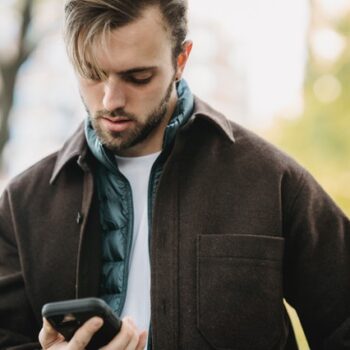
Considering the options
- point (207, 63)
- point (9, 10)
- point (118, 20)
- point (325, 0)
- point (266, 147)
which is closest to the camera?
point (118, 20)

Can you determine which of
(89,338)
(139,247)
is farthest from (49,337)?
(139,247)

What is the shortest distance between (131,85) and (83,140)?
32 cm

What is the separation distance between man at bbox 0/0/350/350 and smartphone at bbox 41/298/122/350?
13.6 inches

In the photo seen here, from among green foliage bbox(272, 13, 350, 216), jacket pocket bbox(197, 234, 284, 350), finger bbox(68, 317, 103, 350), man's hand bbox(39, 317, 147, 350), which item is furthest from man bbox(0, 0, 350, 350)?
green foliage bbox(272, 13, 350, 216)

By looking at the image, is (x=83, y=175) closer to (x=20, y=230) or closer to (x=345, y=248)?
(x=20, y=230)

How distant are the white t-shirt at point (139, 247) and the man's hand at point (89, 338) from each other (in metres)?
0.33

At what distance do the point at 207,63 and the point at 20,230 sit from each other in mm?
42698

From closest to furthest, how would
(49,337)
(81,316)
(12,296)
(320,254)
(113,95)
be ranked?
(81,316), (49,337), (113,95), (320,254), (12,296)

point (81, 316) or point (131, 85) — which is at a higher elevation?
point (131, 85)

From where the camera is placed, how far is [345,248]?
2277mm

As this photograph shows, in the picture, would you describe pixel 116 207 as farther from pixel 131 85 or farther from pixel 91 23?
pixel 91 23

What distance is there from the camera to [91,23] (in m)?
2.17

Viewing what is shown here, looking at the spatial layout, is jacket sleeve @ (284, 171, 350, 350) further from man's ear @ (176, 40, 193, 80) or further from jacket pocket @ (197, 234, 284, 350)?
man's ear @ (176, 40, 193, 80)

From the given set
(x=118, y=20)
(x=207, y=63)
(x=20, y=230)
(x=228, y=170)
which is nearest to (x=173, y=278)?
(x=228, y=170)
